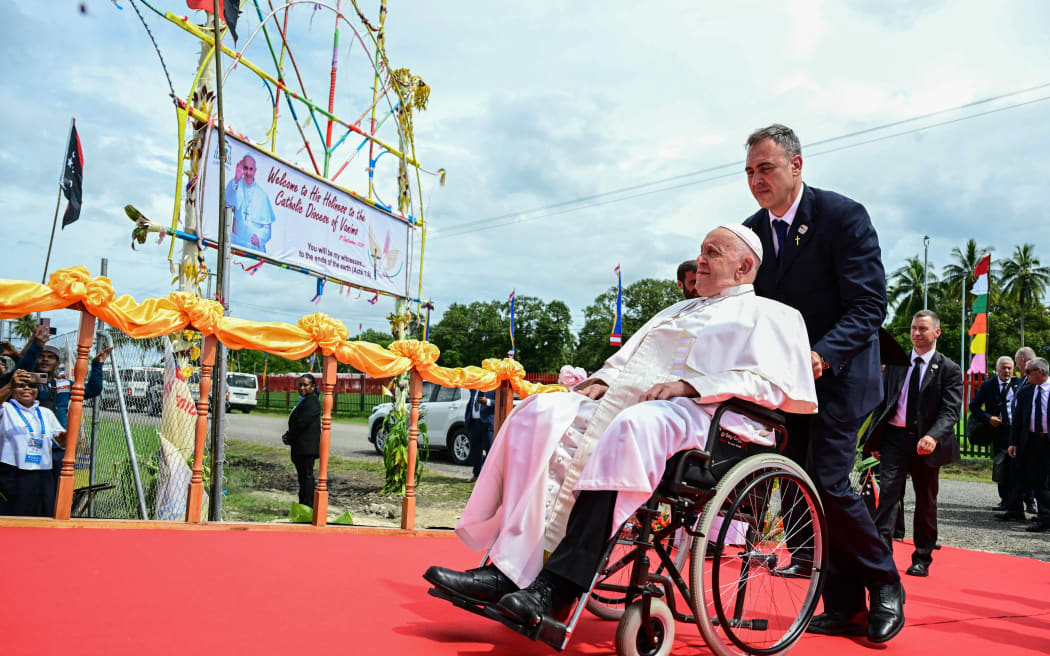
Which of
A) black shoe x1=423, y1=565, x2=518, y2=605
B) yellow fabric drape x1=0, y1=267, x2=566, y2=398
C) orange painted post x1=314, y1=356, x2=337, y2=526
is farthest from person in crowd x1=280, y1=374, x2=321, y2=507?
black shoe x1=423, y1=565, x2=518, y2=605

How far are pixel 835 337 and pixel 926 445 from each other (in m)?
2.45

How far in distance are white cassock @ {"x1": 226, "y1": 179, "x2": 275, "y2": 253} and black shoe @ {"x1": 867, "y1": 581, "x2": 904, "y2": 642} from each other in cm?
615

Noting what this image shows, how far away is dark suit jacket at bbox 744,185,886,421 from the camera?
2502mm

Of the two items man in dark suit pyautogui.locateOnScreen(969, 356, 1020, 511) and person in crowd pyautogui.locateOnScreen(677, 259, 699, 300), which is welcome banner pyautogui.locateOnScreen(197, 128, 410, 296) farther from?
man in dark suit pyautogui.locateOnScreen(969, 356, 1020, 511)

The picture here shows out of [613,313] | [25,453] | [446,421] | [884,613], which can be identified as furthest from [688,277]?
[613,313]

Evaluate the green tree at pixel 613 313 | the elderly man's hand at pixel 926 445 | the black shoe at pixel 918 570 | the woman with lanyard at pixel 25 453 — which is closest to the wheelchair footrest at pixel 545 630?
the black shoe at pixel 918 570

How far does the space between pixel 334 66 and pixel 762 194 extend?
24.8 feet

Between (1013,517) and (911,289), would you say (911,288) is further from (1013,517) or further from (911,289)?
(1013,517)

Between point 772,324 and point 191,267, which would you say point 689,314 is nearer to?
point 772,324

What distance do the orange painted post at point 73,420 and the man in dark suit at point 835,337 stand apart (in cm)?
308

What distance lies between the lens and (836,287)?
267cm

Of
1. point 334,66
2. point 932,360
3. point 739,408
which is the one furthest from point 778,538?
point 334,66

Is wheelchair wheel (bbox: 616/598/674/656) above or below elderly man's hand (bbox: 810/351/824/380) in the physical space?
below

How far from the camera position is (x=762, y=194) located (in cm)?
270
